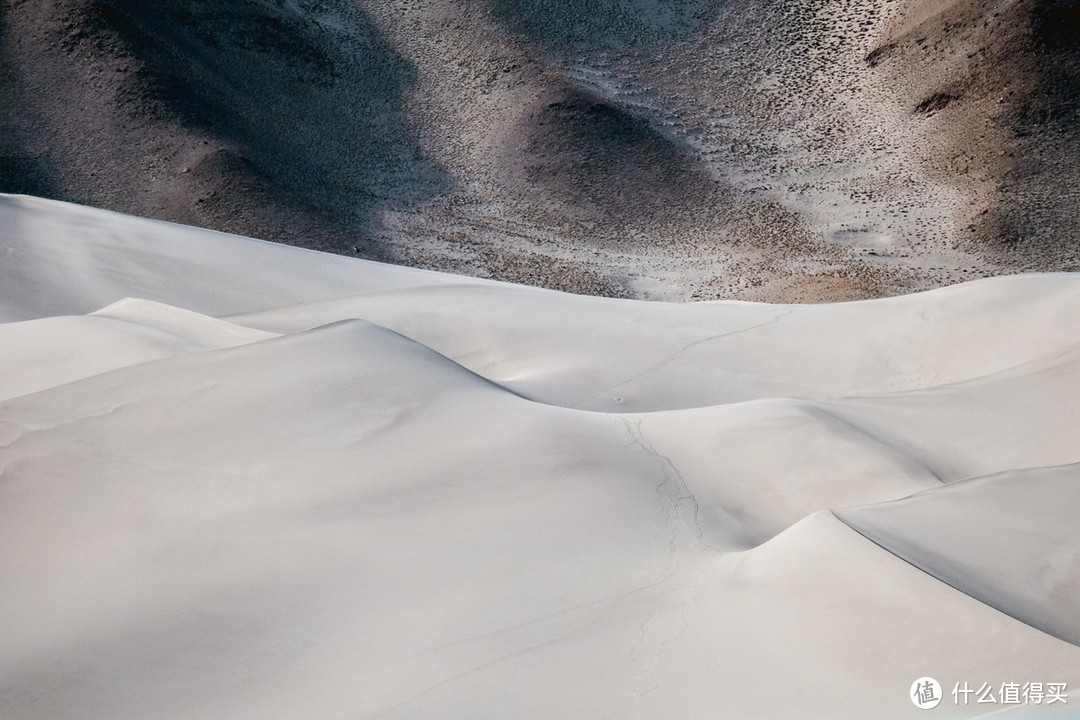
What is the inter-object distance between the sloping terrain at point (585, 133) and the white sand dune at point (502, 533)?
7390mm

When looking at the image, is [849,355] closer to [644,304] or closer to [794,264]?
[644,304]

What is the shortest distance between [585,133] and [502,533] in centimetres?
1206

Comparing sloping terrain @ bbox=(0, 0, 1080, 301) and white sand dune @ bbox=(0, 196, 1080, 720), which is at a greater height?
sloping terrain @ bbox=(0, 0, 1080, 301)

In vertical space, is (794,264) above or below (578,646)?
above

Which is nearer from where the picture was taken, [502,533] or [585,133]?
[502,533]

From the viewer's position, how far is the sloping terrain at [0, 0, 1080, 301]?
12289 millimetres

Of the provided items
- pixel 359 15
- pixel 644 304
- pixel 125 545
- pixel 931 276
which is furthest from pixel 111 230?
pixel 359 15

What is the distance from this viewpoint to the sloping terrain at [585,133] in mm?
12289

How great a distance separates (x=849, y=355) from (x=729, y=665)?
3205 mm

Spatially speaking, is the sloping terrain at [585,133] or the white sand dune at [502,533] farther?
the sloping terrain at [585,133]

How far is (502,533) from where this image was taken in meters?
3.07

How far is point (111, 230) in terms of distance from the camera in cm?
671

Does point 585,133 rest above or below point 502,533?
above

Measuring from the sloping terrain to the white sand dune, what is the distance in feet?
24.2
